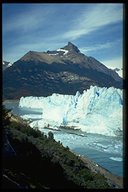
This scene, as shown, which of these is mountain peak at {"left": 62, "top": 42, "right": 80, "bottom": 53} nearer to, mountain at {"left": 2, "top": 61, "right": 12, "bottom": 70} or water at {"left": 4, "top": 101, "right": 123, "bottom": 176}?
mountain at {"left": 2, "top": 61, "right": 12, "bottom": 70}

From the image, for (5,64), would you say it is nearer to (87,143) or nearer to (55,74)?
(55,74)

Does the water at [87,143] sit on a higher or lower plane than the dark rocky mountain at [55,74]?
lower

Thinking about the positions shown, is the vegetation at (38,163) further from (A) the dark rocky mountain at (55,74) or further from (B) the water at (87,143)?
(A) the dark rocky mountain at (55,74)

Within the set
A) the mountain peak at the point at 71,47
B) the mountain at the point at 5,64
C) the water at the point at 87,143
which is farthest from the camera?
the water at the point at 87,143

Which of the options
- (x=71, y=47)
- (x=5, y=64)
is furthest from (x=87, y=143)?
(x=5, y=64)

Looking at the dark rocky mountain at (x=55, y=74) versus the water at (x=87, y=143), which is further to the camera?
the water at (x=87, y=143)

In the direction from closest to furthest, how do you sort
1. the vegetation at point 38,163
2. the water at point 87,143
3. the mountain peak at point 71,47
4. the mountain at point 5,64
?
1. the mountain at point 5,64
2. the vegetation at point 38,163
3. the mountain peak at point 71,47
4. the water at point 87,143

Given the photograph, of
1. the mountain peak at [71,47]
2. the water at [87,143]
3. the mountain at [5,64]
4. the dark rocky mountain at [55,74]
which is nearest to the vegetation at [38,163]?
the water at [87,143]
